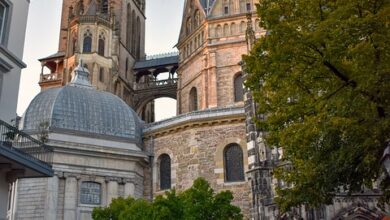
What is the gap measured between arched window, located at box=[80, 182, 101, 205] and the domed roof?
2.95 meters

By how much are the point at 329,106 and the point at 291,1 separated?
9.45 feet

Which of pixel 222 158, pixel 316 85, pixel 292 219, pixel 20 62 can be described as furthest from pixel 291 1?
pixel 222 158

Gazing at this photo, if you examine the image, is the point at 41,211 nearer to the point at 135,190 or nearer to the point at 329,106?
the point at 135,190

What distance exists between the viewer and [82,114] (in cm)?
2866

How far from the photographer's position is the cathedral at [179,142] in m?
22.6

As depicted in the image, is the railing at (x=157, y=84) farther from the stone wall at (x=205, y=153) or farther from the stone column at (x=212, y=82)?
the stone wall at (x=205, y=153)

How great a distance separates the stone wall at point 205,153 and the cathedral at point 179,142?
0.18 ft

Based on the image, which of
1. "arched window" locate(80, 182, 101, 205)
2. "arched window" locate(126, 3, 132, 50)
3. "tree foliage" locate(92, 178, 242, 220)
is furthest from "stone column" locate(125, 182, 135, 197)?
"arched window" locate(126, 3, 132, 50)

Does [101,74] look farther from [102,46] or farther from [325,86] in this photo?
[325,86]

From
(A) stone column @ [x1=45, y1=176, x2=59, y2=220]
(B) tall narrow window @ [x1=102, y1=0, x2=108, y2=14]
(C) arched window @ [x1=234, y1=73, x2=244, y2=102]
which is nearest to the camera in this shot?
(A) stone column @ [x1=45, y1=176, x2=59, y2=220]

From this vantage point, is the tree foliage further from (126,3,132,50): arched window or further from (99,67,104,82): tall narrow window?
(126,3,132,50): arched window

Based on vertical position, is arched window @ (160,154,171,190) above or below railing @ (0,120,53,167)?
above

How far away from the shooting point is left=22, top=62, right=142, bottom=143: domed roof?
27.8 metres

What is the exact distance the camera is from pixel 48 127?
26.8m
